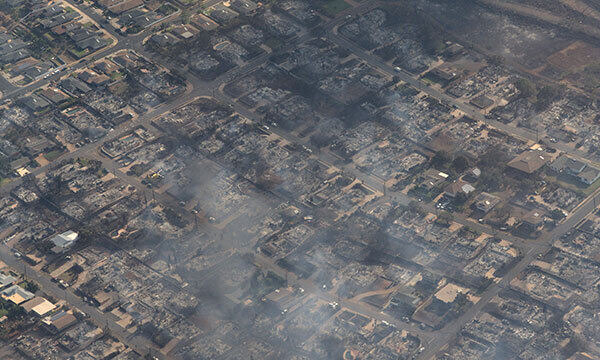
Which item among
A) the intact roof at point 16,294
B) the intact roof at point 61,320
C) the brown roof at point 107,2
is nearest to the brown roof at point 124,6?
the brown roof at point 107,2

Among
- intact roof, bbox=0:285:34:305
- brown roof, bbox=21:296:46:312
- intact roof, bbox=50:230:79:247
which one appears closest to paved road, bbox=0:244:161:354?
brown roof, bbox=21:296:46:312

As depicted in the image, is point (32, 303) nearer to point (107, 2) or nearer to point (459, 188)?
point (459, 188)

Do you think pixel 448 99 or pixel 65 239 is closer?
pixel 65 239

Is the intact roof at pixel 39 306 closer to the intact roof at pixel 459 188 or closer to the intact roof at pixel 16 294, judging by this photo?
the intact roof at pixel 16 294

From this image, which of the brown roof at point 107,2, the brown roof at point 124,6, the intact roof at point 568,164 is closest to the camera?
the intact roof at point 568,164

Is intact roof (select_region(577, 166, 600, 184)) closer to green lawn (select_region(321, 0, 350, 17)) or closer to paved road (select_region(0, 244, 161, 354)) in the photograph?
green lawn (select_region(321, 0, 350, 17))

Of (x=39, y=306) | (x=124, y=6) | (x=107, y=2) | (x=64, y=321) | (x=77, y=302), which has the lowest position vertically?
(x=77, y=302)

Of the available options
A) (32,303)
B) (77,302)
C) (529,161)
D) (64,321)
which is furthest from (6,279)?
(529,161)
